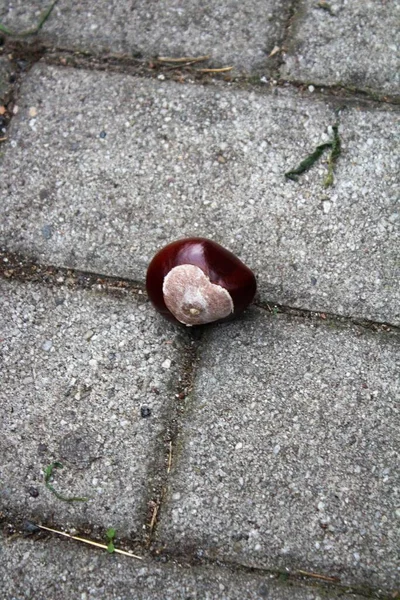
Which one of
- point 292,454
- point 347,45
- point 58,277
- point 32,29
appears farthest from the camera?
point 32,29

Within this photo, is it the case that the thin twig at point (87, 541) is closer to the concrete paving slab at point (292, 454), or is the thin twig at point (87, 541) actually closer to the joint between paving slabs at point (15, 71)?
the concrete paving slab at point (292, 454)

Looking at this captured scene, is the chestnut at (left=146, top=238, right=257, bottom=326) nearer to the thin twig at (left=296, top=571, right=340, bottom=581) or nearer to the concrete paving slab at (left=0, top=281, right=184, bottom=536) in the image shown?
the concrete paving slab at (left=0, top=281, right=184, bottom=536)

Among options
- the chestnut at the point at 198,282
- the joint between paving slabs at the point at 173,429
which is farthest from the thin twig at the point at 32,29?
the joint between paving slabs at the point at 173,429

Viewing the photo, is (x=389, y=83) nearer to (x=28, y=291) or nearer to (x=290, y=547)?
(x=28, y=291)

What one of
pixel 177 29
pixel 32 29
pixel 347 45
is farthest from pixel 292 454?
pixel 32 29

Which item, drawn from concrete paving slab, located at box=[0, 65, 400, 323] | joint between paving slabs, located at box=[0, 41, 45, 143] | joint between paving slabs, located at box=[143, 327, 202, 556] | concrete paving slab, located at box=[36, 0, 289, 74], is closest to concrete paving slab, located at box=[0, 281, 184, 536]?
joint between paving slabs, located at box=[143, 327, 202, 556]

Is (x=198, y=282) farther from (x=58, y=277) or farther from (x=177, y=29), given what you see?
(x=177, y=29)
